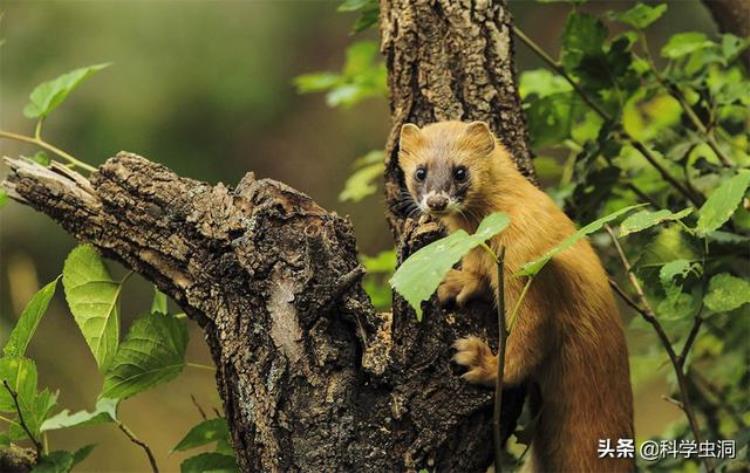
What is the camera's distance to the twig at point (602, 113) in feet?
8.04

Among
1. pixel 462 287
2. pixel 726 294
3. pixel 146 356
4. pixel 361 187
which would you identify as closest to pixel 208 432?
pixel 146 356

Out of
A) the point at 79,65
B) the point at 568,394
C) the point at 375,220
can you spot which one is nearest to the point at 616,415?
the point at 568,394

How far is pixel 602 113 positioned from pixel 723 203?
35.0 inches

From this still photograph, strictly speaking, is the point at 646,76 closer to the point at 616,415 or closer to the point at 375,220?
the point at 616,415

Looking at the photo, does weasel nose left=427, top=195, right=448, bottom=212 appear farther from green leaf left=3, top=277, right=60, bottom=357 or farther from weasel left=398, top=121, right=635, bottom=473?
green leaf left=3, top=277, right=60, bottom=357

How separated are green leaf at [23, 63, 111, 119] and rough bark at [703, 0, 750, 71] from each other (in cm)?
166

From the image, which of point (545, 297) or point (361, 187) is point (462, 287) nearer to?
point (545, 297)

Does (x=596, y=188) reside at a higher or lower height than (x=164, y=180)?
higher

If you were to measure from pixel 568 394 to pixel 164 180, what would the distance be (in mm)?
922

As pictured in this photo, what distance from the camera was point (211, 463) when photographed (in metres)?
1.98

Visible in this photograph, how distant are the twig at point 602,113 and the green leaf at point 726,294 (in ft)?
1.96

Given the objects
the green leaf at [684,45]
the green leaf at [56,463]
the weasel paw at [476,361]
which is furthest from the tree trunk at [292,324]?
the green leaf at [684,45]

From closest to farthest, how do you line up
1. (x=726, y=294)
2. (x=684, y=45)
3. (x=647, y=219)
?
(x=647, y=219), (x=726, y=294), (x=684, y=45)

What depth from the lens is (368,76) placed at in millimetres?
2736
